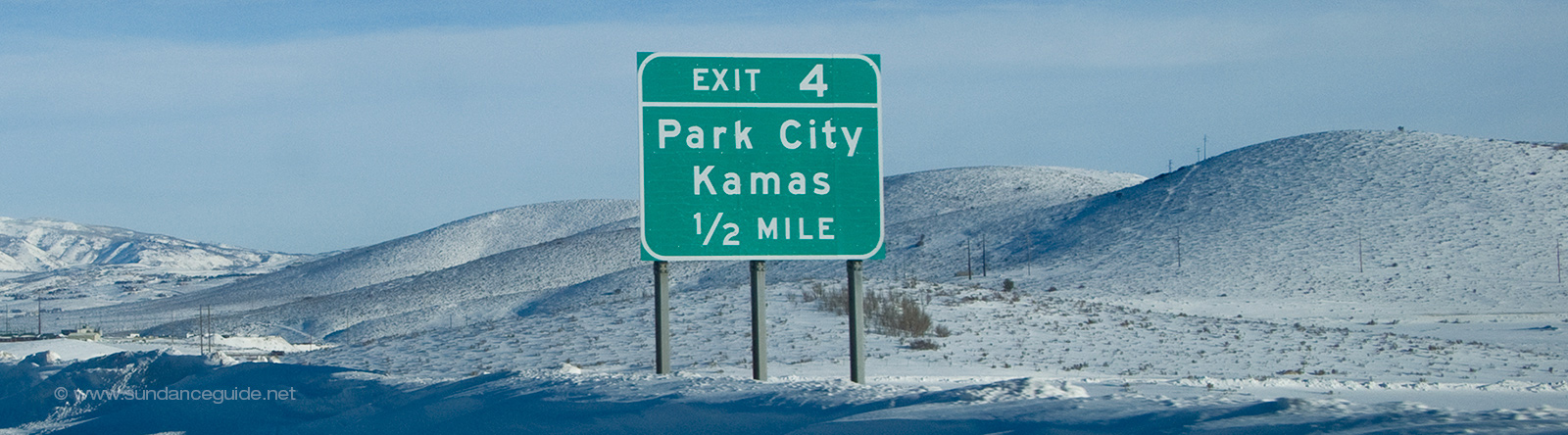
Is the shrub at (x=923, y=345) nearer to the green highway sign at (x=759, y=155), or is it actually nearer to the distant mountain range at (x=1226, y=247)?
the green highway sign at (x=759, y=155)

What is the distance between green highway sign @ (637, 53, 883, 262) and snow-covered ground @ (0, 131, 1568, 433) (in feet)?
3.94

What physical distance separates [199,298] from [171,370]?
102 meters

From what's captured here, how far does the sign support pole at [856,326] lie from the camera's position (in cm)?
1070

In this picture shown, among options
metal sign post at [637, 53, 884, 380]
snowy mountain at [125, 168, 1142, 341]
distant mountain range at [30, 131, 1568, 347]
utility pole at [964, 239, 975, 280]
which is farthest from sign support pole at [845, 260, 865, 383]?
utility pole at [964, 239, 975, 280]

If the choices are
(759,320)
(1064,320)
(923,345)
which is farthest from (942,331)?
(759,320)

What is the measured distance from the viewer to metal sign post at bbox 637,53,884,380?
33.6 feet

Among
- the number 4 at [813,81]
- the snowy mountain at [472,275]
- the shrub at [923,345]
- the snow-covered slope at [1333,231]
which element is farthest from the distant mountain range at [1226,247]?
the number 4 at [813,81]

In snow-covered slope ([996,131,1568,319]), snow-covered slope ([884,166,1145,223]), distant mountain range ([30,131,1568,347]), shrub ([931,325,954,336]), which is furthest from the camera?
snow-covered slope ([884,166,1145,223])

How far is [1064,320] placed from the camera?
80.4ft

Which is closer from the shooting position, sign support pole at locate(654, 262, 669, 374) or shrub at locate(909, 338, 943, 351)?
sign support pole at locate(654, 262, 669, 374)

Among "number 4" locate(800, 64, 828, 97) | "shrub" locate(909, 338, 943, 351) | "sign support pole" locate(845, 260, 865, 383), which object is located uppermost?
"number 4" locate(800, 64, 828, 97)

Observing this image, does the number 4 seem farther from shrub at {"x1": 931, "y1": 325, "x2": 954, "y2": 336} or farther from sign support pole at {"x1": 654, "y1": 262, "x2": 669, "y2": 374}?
shrub at {"x1": 931, "y1": 325, "x2": 954, "y2": 336}

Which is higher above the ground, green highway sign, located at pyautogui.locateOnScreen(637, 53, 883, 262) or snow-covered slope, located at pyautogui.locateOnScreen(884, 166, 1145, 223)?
snow-covered slope, located at pyautogui.locateOnScreen(884, 166, 1145, 223)

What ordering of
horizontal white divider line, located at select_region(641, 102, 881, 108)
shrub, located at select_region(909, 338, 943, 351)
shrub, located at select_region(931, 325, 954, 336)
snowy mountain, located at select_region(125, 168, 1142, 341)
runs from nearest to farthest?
horizontal white divider line, located at select_region(641, 102, 881, 108), shrub, located at select_region(909, 338, 943, 351), shrub, located at select_region(931, 325, 954, 336), snowy mountain, located at select_region(125, 168, 1142, 341)
